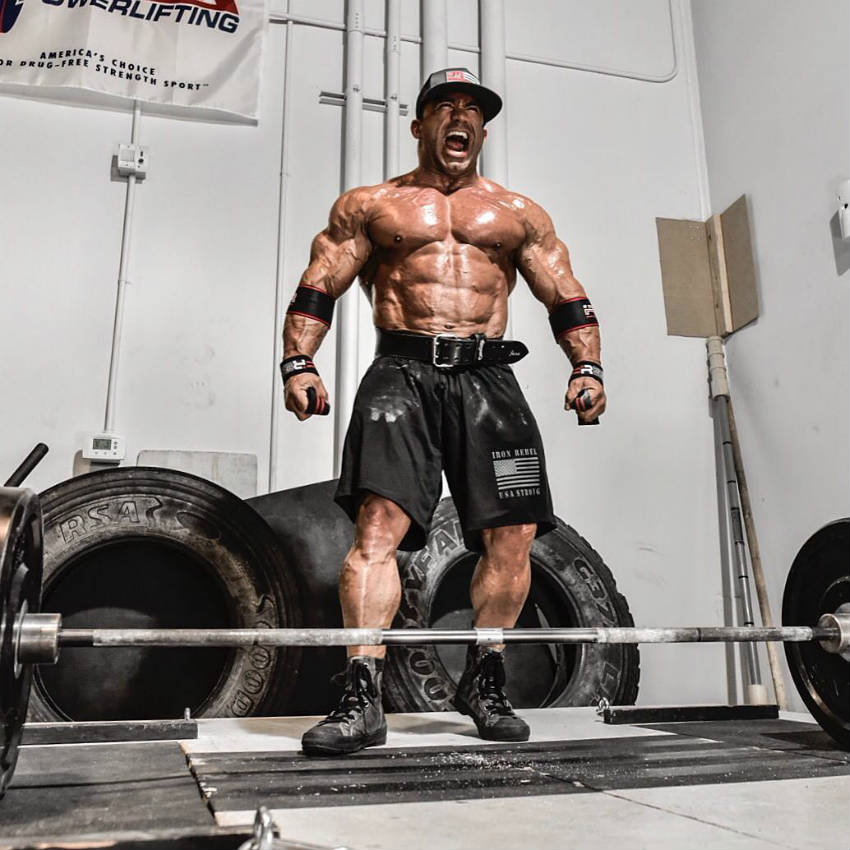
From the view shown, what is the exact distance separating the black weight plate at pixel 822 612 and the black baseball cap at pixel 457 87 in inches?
54.9

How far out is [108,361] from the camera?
10.9 feet

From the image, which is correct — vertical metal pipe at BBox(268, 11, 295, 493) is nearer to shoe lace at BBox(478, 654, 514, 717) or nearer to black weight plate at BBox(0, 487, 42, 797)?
shoe lace at BBox(478, 654, 514, 717)

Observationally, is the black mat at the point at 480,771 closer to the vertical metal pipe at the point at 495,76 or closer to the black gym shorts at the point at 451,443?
the black gym shorts at the point at 451,443

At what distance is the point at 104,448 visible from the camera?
3.18 metres

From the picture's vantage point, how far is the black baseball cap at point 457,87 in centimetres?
227

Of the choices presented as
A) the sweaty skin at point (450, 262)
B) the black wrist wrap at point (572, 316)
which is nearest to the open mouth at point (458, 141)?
the sweaty skin at point (450, 262)

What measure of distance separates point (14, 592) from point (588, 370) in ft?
4.94

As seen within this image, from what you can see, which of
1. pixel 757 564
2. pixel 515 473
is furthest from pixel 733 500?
pixel 515 473

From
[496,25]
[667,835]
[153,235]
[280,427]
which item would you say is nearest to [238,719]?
[280,427]

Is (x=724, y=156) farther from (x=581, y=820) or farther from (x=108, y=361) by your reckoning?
(x=581, y=820)

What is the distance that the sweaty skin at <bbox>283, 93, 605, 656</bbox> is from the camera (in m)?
2.20

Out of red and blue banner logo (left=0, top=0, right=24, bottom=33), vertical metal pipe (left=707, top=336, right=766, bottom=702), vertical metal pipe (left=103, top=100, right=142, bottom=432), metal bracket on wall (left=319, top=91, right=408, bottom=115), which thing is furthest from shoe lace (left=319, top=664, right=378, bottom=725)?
red and blue banner logo (left=0, top=0, right=24, bottom=33)

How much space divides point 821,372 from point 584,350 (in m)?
1.55

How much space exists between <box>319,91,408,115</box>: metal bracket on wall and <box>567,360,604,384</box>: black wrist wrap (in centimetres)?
208
